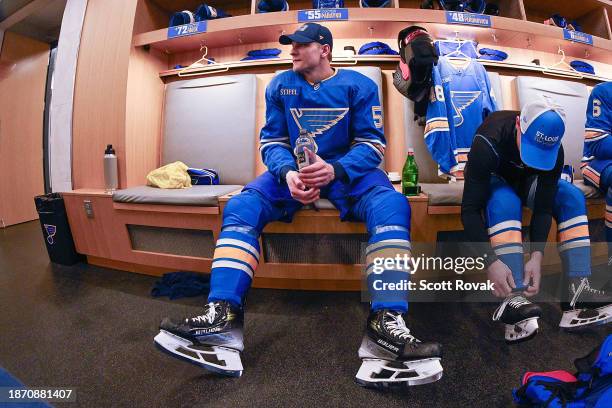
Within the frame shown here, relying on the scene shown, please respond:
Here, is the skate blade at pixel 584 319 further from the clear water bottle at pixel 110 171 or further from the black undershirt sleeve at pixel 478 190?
the clear water bottle at pixel 110 171

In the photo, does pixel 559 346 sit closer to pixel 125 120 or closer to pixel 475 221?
pixel 475 221

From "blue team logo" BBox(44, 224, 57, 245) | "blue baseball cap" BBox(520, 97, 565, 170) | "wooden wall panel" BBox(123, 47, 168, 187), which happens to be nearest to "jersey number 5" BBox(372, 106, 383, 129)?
"blue baseball cap" BBox(520, 97, 565, 170)

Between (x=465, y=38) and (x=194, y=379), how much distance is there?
3018mm

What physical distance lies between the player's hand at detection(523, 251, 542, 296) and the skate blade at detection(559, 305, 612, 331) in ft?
0.97

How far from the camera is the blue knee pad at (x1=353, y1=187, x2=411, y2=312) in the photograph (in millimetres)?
945

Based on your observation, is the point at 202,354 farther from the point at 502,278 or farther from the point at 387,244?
the point at 502,278

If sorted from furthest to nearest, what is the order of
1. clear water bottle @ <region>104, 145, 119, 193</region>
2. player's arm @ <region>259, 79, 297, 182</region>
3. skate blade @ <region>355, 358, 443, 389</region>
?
clear water bottle @ <region>104, 145, 119, 193</region>, player's arm @ <region>259, 79, 297, 182</region>, skate blade @ <region>355, 358, 443, 389</region>

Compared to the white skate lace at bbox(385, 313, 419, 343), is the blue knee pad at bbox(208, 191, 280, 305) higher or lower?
higher

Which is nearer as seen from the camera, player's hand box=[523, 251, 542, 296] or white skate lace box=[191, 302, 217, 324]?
white skate lace box=[191, 302, 217, 324]

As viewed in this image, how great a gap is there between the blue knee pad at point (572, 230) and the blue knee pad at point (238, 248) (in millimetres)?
1304

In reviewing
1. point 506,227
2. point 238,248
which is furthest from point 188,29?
point 506,227

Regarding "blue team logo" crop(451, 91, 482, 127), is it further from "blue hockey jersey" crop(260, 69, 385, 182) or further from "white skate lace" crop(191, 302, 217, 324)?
"white skate lace" crop(191, 302, 217, 324)

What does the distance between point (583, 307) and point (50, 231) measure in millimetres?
3363

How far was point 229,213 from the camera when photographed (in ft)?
3.69
